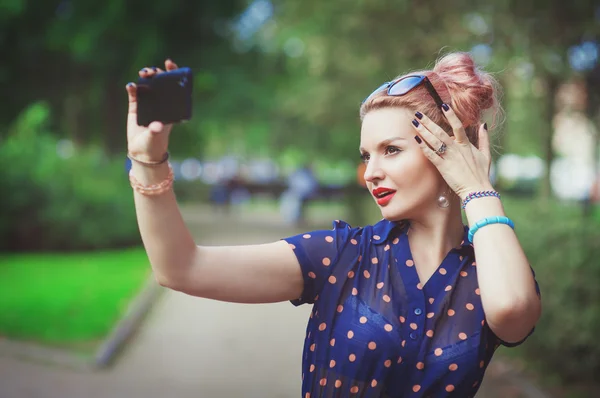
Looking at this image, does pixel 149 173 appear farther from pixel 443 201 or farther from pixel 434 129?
pixel 443 201

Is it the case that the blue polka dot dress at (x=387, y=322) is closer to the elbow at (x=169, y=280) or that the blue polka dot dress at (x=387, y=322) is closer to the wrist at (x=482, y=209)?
the wrist at (x=482, y=209)

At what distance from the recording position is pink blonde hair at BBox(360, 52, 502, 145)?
208cm

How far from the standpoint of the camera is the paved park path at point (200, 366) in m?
6.76

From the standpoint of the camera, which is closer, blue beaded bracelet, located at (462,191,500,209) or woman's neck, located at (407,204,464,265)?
blue beaded bracelet, located at (462,191,500,209)

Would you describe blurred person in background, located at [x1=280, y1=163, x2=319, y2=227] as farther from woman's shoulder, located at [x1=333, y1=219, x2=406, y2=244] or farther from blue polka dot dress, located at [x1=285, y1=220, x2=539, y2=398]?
blue polka dot dress, located at [x1=285, y1=220, x2=539, y2=398]

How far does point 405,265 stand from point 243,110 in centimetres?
1794

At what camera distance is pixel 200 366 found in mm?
7637

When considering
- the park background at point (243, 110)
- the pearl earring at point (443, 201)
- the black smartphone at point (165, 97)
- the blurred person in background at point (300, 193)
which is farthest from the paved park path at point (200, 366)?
the blurred person in background at point (300, 193)

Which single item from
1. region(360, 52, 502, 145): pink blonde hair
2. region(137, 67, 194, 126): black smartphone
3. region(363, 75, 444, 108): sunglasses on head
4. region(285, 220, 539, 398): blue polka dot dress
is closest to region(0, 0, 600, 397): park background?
region(360, 52, 502, 145): pink blonde hair

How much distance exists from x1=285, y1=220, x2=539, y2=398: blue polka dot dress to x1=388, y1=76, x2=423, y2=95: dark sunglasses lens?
45 cm

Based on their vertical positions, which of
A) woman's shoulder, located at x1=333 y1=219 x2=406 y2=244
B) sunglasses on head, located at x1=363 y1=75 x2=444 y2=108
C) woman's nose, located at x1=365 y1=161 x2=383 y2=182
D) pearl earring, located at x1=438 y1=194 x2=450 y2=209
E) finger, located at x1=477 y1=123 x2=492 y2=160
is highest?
sunglasses on head, located at x1=363 y1=75 x2=444 y2=108

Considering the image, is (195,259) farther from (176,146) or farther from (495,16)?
(176,146)

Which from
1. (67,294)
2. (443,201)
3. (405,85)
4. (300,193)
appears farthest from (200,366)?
(300,193)

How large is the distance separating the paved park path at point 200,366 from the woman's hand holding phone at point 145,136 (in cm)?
521
